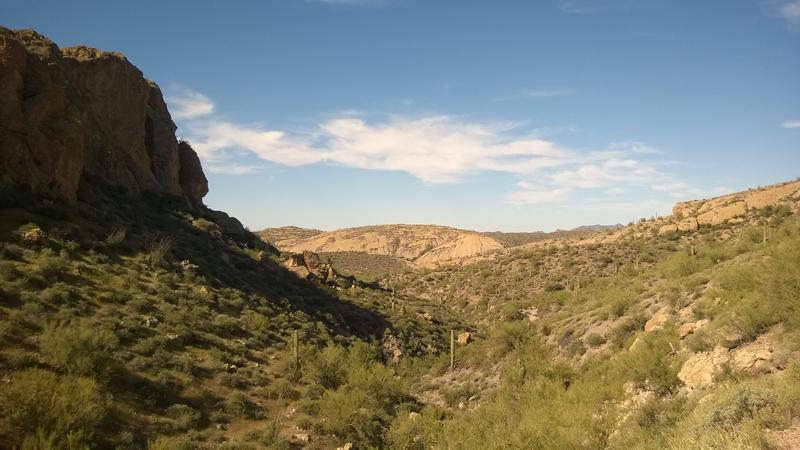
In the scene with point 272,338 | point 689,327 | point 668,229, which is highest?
point 668,229

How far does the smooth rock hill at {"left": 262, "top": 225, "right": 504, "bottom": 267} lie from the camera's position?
313ft

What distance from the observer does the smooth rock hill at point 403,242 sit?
95.5 metres

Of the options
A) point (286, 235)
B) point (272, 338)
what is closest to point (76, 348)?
point (272, 338)

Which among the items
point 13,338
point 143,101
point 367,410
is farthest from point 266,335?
point 143,101

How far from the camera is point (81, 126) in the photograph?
22.4 metres

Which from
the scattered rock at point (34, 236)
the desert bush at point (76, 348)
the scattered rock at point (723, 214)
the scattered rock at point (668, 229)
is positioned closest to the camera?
the desert bush at point (76, 348)

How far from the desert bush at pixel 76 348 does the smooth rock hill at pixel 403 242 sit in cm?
8057

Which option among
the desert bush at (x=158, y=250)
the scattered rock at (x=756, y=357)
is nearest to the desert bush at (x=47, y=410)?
the desert bush at (x=158, y=250)

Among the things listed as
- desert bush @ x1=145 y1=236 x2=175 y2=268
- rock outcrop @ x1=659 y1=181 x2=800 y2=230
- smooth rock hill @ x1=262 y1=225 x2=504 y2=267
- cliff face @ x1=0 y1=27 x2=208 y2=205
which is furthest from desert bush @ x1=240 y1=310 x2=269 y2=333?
smooth rock hill @ x1=262 y1=225 x2=504 y2=267

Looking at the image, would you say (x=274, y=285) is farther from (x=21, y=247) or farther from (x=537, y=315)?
(x=537, y=315)

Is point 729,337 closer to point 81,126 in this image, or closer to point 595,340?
point 595,340

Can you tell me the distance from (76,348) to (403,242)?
97.9m

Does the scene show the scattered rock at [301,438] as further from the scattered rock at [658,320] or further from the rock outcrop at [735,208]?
the rock outcrop at [735,208]

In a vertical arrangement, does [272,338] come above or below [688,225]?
below
